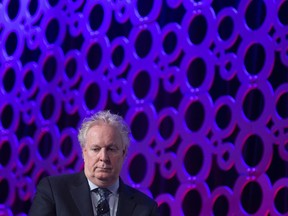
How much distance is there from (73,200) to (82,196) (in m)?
0.04

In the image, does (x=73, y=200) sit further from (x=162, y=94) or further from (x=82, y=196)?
(x=162, y=94)

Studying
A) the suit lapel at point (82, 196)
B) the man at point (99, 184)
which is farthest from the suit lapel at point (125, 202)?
the suit lapel at point (82, 196)

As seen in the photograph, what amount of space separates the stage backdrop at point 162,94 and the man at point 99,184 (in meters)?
0.81

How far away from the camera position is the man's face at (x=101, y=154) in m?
2.50

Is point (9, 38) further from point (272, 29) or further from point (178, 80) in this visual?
point (272, 29)

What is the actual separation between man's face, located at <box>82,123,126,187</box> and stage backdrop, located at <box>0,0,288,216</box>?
0.89 meters

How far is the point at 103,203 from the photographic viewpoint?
8.18ft

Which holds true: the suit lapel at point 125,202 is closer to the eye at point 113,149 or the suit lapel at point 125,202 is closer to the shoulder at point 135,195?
the shoulder at point 135,195

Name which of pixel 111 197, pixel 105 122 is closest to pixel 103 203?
pixel 111 197

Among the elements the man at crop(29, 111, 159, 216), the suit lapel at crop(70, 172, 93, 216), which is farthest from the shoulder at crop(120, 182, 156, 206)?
the suit lapel at crop(70, 172, 93, 216)

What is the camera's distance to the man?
245cm

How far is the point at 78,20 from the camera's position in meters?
→ 3.97

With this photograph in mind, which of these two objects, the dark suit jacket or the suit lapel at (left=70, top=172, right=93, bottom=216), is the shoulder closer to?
the dark suit jacket

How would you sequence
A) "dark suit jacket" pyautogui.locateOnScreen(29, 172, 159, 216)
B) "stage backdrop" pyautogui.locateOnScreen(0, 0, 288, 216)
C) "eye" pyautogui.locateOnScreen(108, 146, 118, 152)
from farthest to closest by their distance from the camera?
"stage backdrop" pyautogui.locateOnScreen(0, 0, 288, 216) < "eye" pyautogui.locateOnScreen(108, 146, 118, 152) < "dark suit jacket" pyautogui.locateOnScreen(29, 172, 159, 216)
